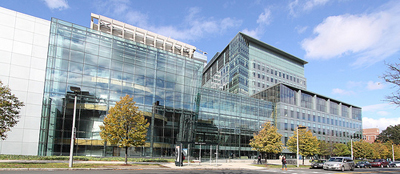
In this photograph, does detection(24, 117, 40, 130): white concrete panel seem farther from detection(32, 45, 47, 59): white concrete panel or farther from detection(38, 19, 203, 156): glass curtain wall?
detection(32, 45, 47, 59): white concrete panel

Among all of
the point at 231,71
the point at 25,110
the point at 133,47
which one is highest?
the point at 231,71

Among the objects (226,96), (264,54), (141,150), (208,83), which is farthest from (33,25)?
(208,83)

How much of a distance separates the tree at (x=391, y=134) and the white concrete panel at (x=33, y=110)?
132 meters

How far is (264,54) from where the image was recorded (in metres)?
86.2

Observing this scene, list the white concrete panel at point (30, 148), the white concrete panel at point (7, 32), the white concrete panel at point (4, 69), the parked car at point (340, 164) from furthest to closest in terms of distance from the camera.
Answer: the white concrete panel at point (7, 32) < the white concrete panel at point (4, 69) < the white concrete panel at point (30, 148) < the parked car at point (340, 164)

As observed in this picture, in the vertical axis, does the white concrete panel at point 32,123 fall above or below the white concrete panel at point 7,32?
below

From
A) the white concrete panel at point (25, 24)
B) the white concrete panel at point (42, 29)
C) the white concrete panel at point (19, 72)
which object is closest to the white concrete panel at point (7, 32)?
the white concrete panel at point (25, 24)

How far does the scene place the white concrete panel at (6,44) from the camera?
105 feet

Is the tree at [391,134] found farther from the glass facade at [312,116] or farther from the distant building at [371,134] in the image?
the glass facade at [312,116]

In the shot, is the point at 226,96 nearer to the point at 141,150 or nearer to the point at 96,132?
the point at 141,150

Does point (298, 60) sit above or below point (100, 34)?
above

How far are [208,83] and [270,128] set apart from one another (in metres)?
66.6

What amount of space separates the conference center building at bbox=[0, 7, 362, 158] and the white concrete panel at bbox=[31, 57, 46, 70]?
11 centimetres

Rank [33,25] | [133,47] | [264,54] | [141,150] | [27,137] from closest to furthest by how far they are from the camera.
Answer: [27,137]
[33,25]
[141,150]
[133,47]
[264,54]
